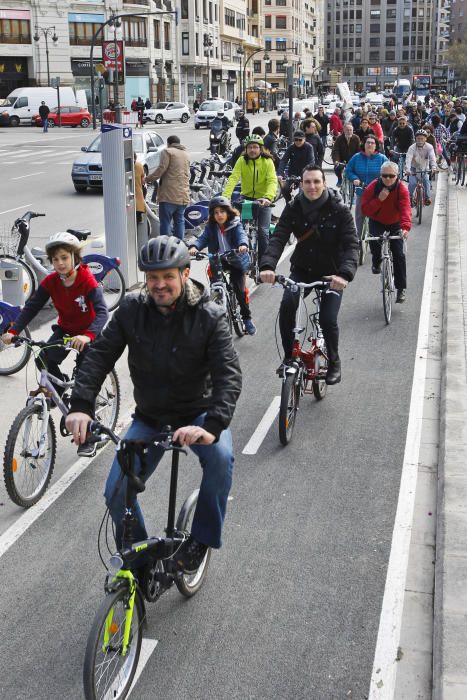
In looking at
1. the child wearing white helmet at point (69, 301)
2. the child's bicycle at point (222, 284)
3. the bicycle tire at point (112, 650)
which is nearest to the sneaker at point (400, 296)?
the child's bicycle at point (222, 284)

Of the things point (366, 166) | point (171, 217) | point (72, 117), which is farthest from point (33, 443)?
point (72, 117)

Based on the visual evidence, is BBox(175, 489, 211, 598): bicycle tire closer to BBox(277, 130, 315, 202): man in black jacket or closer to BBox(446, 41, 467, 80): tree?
BBox(277, 130, 315, 202): man in black jacket

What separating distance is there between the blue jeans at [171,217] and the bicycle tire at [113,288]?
3.73m

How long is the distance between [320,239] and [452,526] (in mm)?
3029

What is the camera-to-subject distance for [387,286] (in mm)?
10789

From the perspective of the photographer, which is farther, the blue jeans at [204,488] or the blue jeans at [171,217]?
the blue jeans at [171,217]

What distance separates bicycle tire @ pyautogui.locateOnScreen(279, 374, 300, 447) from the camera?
22.4ft

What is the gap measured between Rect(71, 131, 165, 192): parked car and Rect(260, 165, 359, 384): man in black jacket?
15.9 meters

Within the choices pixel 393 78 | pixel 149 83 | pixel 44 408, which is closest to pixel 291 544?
pixel 44 408

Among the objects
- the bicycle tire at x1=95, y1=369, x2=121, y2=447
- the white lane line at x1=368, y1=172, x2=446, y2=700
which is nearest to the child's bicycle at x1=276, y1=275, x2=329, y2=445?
the white lane line at x1=368, y1=172, x2=446, y2=700

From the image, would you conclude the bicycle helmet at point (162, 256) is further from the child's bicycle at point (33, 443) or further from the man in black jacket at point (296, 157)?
the man in black jacket at point (296, 157)

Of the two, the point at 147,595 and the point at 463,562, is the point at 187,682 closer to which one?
the point at 147,595

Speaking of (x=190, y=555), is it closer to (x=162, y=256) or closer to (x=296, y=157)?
(x=162, y=256)

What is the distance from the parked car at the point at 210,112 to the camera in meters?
54.7
